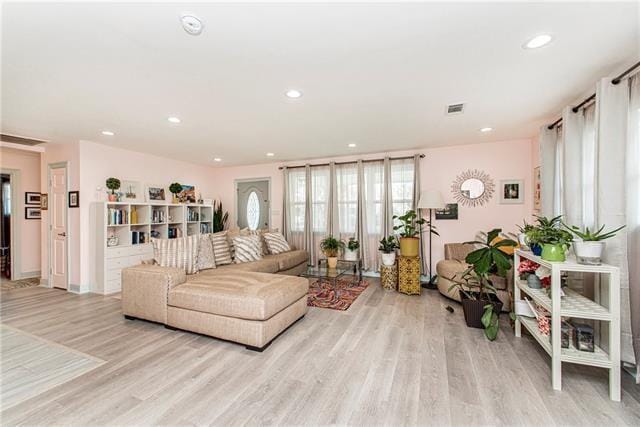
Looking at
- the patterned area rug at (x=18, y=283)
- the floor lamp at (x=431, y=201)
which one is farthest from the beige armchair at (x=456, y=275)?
the patterned area rug at (x=18, y=283)

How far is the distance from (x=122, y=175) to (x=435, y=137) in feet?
17.1

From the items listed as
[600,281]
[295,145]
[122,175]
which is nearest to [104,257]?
[122,175]

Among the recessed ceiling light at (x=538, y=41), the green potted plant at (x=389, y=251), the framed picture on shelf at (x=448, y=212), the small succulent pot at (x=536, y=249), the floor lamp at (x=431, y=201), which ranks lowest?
the green potted plant at (x=389, y=251)

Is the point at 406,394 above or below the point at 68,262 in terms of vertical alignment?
below

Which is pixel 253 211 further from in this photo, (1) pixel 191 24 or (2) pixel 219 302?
(1) pixel 191 24

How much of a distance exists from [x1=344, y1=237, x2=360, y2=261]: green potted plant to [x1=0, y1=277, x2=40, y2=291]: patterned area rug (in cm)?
546

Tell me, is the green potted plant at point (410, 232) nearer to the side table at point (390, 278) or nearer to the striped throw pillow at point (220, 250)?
the side table at point (390, 278)

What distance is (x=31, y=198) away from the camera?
4.95m

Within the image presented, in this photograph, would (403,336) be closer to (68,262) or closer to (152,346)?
(152,346)

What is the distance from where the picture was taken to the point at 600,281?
6.78 ft

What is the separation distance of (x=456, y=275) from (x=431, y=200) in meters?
1.25

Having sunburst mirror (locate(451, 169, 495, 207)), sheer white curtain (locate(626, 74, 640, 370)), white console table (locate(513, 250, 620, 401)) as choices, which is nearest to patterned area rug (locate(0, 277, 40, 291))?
white console table (locate(513, 250, 620, 401))

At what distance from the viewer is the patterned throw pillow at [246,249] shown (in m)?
4.04

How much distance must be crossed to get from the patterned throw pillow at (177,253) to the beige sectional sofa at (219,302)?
0.49 ft
